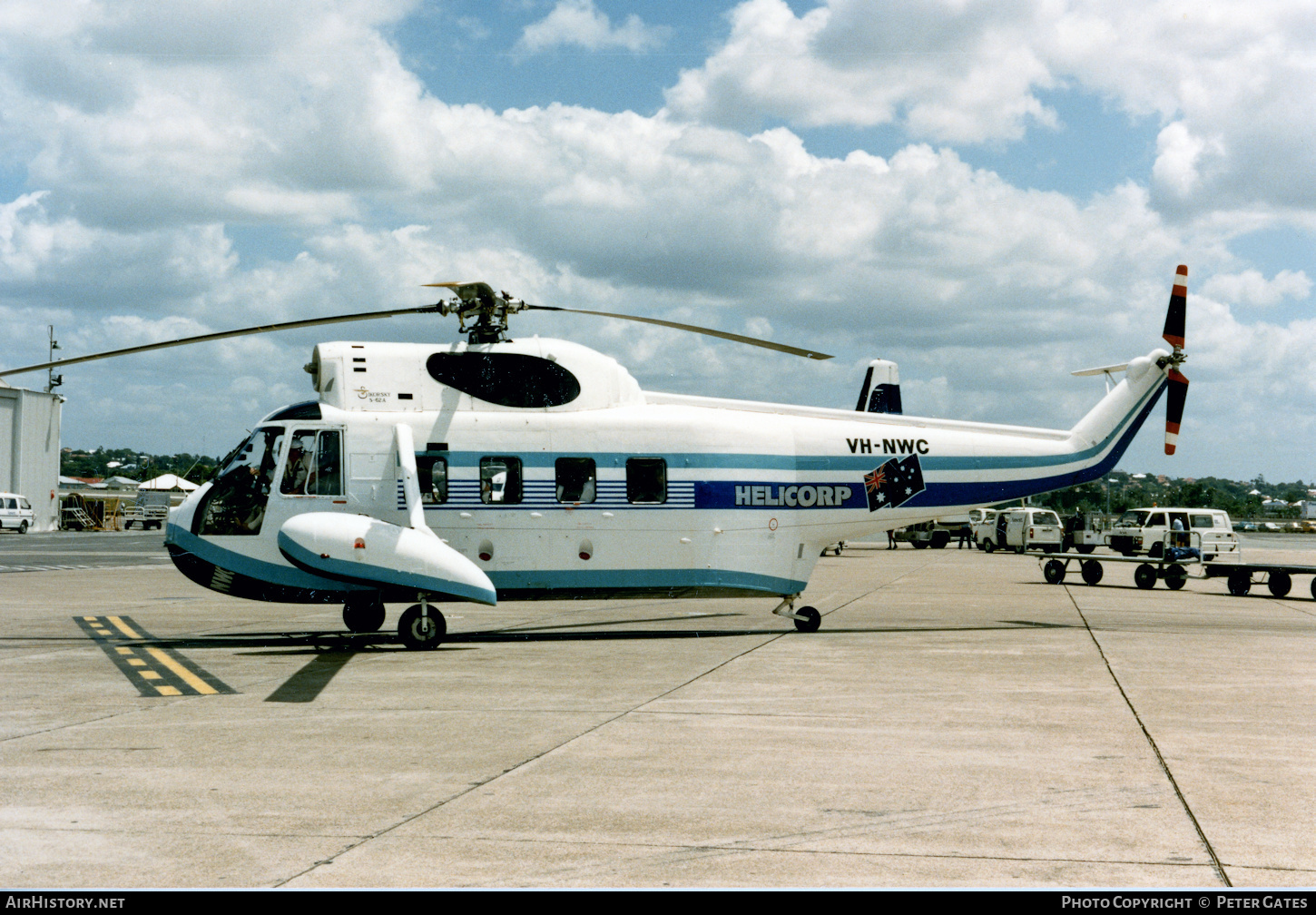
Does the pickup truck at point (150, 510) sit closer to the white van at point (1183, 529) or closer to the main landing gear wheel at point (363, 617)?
the white van at point (1183, 529)

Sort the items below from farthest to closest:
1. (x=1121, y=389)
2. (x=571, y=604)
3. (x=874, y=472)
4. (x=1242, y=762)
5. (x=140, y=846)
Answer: (x=571, y=604) → (x=1121, y=389) → (x=874, y=472) → (x=1242, y=762) → (x=140, y=846)

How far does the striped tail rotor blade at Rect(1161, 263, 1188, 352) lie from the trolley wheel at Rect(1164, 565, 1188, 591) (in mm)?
10138

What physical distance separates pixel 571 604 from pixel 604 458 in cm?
769

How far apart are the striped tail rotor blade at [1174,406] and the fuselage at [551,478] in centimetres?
526

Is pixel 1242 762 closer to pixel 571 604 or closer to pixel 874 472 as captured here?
pixel 874 472

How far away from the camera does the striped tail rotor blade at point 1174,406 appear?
19969 mm

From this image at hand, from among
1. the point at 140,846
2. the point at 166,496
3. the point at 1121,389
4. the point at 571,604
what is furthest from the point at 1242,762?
the point at 166,496

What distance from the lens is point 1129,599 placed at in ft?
81.7

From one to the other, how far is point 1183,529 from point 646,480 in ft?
74.1

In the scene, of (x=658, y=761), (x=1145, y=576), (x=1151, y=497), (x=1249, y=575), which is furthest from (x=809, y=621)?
(x=1151, y=497)

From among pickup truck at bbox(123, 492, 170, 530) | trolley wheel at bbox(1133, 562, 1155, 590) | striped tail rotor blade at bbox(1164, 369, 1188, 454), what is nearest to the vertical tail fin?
trolley wheel at bbox(1133, 562, 1155, 590)

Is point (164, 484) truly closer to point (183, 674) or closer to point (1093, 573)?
point (1093, 573)

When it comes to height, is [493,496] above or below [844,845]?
above

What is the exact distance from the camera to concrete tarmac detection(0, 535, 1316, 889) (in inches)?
223
